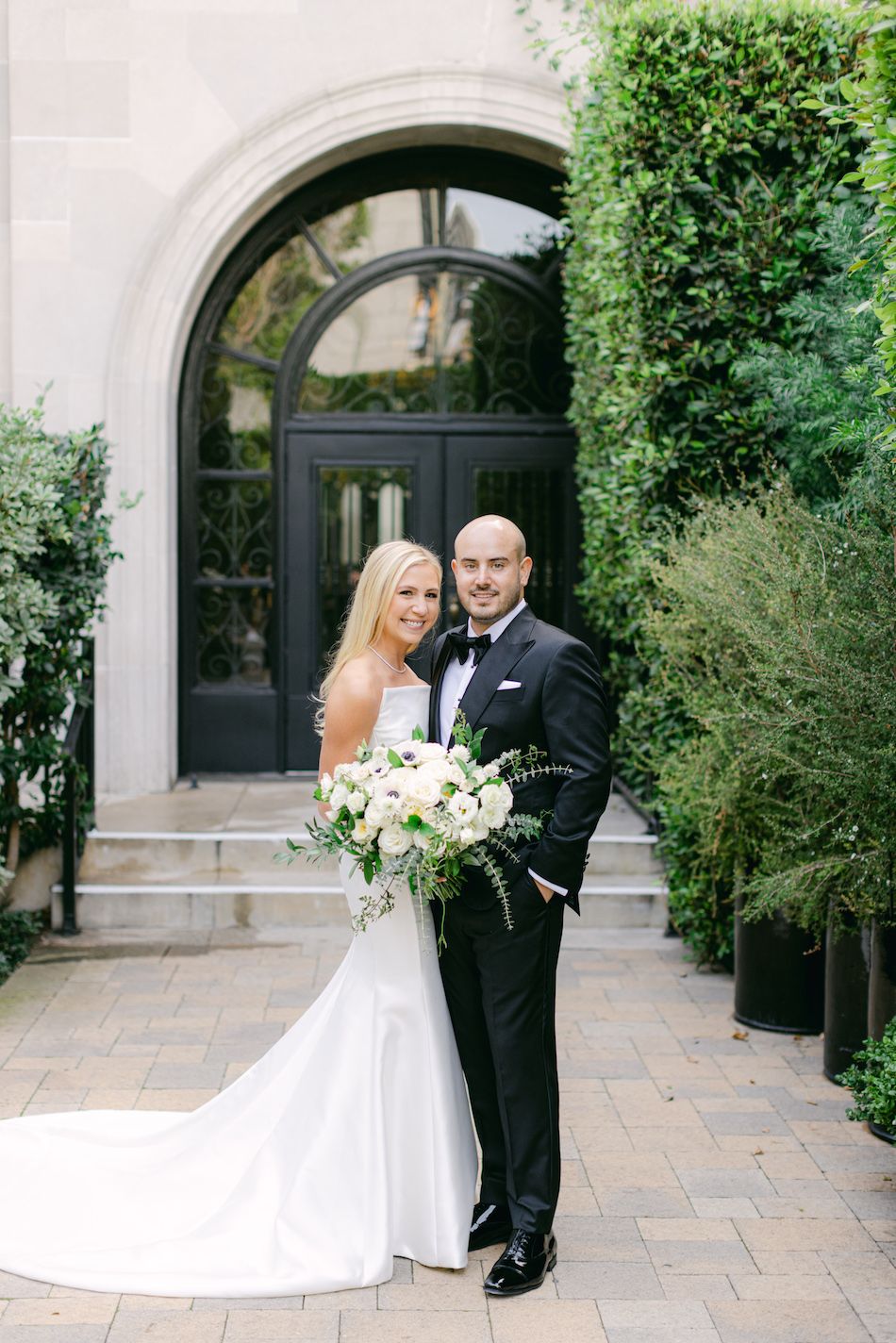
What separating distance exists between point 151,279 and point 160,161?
2.48 ft

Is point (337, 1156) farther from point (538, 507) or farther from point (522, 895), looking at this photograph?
point (538, 507)

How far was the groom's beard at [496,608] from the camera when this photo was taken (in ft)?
11.3

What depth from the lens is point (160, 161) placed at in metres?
7.89

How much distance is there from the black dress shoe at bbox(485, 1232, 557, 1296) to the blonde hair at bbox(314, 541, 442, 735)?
1.58 meters

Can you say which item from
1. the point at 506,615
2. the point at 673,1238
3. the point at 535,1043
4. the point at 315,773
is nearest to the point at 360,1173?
the point at 535,1043

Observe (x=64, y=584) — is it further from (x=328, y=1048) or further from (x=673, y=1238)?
(x=673, y=1238)

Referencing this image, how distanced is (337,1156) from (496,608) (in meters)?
1.59

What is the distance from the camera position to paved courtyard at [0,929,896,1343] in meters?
3.16

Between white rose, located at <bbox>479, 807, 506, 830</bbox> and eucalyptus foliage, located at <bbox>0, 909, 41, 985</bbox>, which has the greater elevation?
white rose, located at <bbox>479, 807, 506, 830</bbox>

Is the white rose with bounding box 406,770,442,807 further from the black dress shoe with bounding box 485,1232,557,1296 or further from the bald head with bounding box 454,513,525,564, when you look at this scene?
the black dress shoe with bounding box 485,1232,557,1296

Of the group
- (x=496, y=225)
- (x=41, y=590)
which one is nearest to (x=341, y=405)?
(x=496, y=225)

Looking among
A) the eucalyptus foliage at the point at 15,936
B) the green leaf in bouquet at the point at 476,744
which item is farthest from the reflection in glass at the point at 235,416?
the green leaf in bouquet at the point at 476,744

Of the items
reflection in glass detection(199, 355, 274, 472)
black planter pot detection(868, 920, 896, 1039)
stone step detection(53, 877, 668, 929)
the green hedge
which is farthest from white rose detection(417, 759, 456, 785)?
reflection in glass detection(199, 355, 274, 472)

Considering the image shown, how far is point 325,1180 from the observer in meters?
3.36
